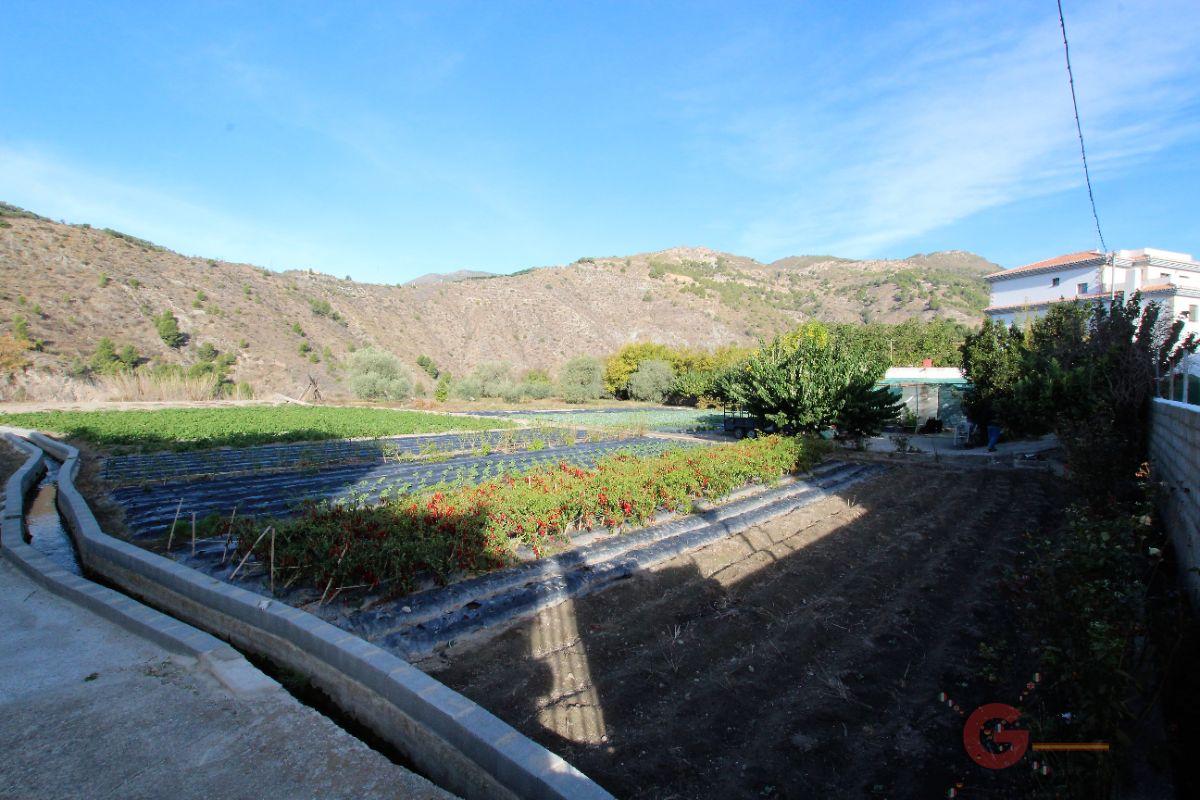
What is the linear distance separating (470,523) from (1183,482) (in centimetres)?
724

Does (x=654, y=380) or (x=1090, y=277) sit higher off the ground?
(x=1090, y=277)

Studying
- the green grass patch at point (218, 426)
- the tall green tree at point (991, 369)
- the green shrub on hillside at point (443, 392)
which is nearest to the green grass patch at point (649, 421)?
the green grass patch at point (218, 426)

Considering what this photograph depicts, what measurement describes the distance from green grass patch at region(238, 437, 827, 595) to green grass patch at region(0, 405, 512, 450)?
37.1 ft

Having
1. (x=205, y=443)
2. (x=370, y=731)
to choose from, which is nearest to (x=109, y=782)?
(x=370, y=731)

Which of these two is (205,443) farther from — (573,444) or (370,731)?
(370,731)

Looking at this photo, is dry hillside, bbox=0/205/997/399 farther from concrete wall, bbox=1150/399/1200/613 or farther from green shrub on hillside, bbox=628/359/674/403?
concrete wall, bbox=1150/399/1200/613

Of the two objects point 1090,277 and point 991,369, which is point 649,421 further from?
point 1090,277

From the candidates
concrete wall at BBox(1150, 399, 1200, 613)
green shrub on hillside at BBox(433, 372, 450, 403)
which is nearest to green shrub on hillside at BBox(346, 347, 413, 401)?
green shrub on hillside at BBox(433, 372, 450, 403)

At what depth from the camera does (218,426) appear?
1927 centimetres

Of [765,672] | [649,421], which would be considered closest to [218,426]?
[649,421]

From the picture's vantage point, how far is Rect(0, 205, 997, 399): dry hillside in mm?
40312

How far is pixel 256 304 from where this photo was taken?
5088 cm

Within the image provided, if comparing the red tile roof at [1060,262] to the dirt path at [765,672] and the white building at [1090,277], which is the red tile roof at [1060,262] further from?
the dirt path at [765,672]

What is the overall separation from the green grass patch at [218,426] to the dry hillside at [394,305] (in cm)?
1587
